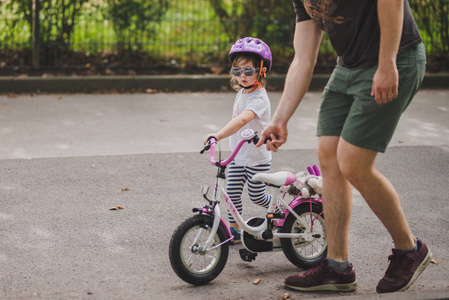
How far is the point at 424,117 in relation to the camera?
8.42 m

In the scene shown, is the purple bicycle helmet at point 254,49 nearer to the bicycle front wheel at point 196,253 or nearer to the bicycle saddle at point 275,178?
the bicycle saddle at point 275,178

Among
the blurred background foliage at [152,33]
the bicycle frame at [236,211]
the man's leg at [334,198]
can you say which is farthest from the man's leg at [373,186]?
the blurred background foliage at [152,33]

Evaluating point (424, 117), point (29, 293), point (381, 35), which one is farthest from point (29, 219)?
point (424, 117)

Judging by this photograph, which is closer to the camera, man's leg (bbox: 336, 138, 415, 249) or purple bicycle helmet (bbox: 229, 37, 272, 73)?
man's leg (bbox: 336, 138, 415, 249)

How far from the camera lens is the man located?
3223mm

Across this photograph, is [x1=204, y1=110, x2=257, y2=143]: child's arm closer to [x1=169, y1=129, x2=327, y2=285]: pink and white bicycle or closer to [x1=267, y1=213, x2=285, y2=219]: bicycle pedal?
[x1=169, y1=129, x2=327, y2=285]: pink and white bicycle

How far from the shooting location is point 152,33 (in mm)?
10344

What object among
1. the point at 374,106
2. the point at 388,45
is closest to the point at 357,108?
the point at 374,106

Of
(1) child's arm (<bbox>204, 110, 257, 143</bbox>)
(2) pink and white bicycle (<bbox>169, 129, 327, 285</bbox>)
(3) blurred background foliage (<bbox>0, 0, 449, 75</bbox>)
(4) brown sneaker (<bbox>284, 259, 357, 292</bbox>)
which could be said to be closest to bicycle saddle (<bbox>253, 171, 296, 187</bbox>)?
(2) pink and white bicycle (<bbox>169, 129, 327, 285</bbox>)

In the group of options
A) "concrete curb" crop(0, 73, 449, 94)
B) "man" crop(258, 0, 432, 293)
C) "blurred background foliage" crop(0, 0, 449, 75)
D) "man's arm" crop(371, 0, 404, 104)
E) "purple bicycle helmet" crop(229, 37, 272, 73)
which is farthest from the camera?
"blurred background foliage" crop(0, 0, 449, 75)

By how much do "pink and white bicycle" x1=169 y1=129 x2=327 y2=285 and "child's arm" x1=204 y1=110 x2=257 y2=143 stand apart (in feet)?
0.62

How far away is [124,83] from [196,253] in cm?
626

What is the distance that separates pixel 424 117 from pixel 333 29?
214 inches

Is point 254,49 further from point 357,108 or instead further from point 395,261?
point 395,261
